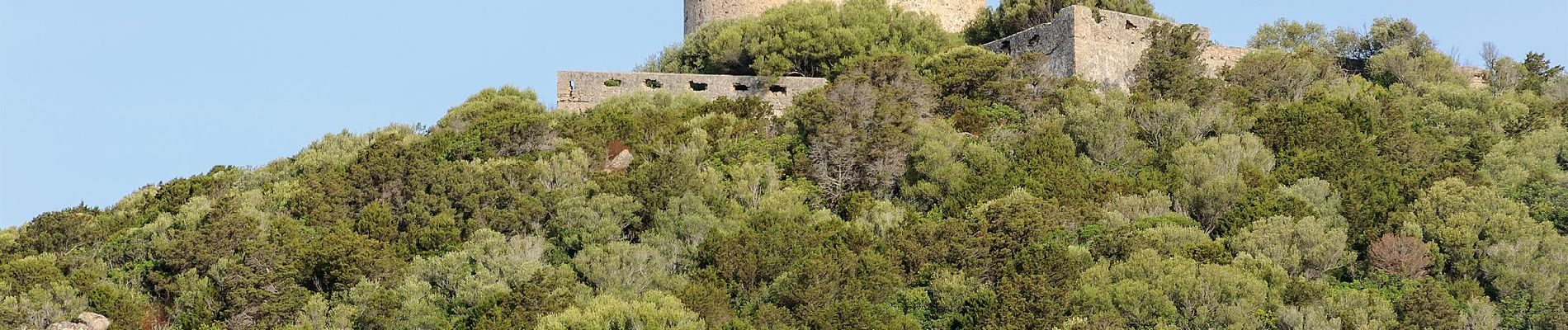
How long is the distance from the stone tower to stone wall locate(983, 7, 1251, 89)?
9.89 feet

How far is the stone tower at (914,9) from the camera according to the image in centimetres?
4622

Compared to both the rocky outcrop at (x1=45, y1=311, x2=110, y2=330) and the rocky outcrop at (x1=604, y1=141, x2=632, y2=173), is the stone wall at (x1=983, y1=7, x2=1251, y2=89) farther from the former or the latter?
the rocky outcrop at (x1=45, y1=311, x2=110, y2=330)

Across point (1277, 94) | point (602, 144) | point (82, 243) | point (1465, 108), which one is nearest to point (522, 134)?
point (602, 144)

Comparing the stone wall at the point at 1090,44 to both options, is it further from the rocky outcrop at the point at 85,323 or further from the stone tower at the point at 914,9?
the rocky outcrop at the point at 85,323

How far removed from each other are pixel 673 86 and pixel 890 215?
856 cm

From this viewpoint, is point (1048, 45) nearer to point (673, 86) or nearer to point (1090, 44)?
point (1090, 44)

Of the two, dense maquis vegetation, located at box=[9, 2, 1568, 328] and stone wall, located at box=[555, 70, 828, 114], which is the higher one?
stone wall, located at box=[555, 70, 828, 114]

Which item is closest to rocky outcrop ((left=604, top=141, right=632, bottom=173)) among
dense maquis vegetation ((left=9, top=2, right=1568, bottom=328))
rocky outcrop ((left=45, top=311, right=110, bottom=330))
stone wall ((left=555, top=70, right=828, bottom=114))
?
dense maquis vegetation ((left=9, top=2, right=1568, bottom=328))

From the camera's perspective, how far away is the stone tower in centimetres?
4622

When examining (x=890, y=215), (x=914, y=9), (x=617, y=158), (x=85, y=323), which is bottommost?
(x=85, y=323)

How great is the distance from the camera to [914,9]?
151ft

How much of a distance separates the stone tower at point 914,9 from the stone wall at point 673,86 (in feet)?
11.1

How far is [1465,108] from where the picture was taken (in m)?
40.8

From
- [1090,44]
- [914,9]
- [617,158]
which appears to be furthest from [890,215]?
[914,9]
